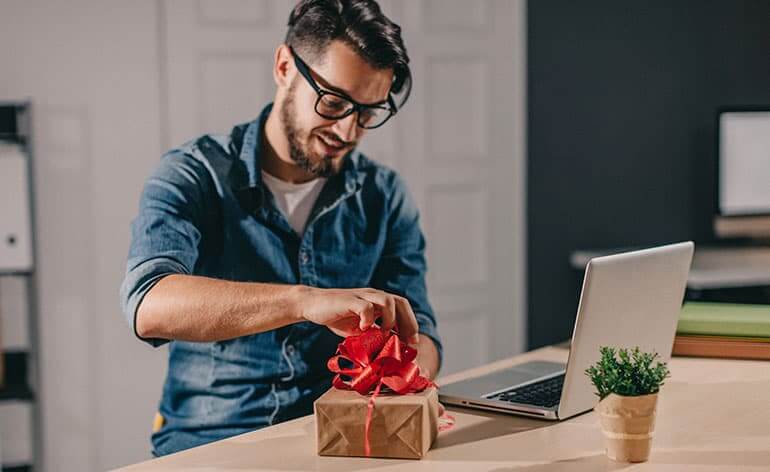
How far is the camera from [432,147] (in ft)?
13.3

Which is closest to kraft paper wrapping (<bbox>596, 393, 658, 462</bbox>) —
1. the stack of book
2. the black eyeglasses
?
the stack of book

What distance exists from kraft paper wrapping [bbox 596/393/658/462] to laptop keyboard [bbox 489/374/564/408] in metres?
0.28

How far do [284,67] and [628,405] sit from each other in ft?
3.81

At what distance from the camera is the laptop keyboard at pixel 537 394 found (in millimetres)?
1804

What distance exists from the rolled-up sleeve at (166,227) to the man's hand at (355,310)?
372 mm

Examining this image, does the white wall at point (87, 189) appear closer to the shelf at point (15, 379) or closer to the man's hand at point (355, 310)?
the shelf at point (15, 379)

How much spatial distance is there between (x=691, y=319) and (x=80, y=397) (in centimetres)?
231

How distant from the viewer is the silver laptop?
1.61 m

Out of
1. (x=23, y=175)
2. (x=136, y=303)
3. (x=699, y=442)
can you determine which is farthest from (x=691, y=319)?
(x=23, y=175)

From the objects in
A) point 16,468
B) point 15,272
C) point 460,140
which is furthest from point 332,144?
point 16,468

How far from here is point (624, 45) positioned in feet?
14.1

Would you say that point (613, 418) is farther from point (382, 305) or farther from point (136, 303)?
point (136, 303)

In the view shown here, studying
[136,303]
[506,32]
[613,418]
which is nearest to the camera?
[613,418]

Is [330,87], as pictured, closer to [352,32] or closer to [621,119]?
[352,32]
